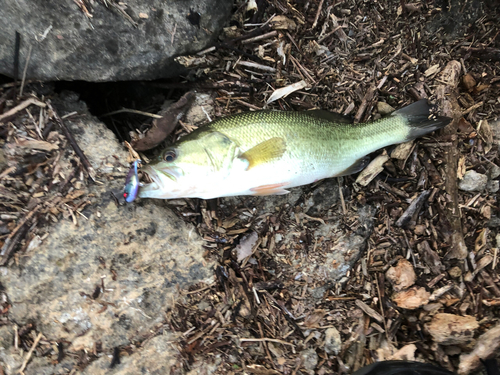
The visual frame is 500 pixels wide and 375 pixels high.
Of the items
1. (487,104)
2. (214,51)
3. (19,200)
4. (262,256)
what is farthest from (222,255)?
(487,104)

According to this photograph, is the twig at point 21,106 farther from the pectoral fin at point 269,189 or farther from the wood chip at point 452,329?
the wood chip at point 452,329

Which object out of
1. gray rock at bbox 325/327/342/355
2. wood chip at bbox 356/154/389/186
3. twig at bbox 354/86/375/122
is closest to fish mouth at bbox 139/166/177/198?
wood chip at bbox 356/154/389/186

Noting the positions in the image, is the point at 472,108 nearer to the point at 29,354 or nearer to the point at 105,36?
the point at 105,36

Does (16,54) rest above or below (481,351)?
above

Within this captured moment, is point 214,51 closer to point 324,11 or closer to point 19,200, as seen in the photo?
point 324,11

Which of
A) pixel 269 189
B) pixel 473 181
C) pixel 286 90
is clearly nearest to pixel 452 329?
pixel 473 181

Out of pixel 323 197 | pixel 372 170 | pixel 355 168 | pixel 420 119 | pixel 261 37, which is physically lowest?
pixel 323 197
